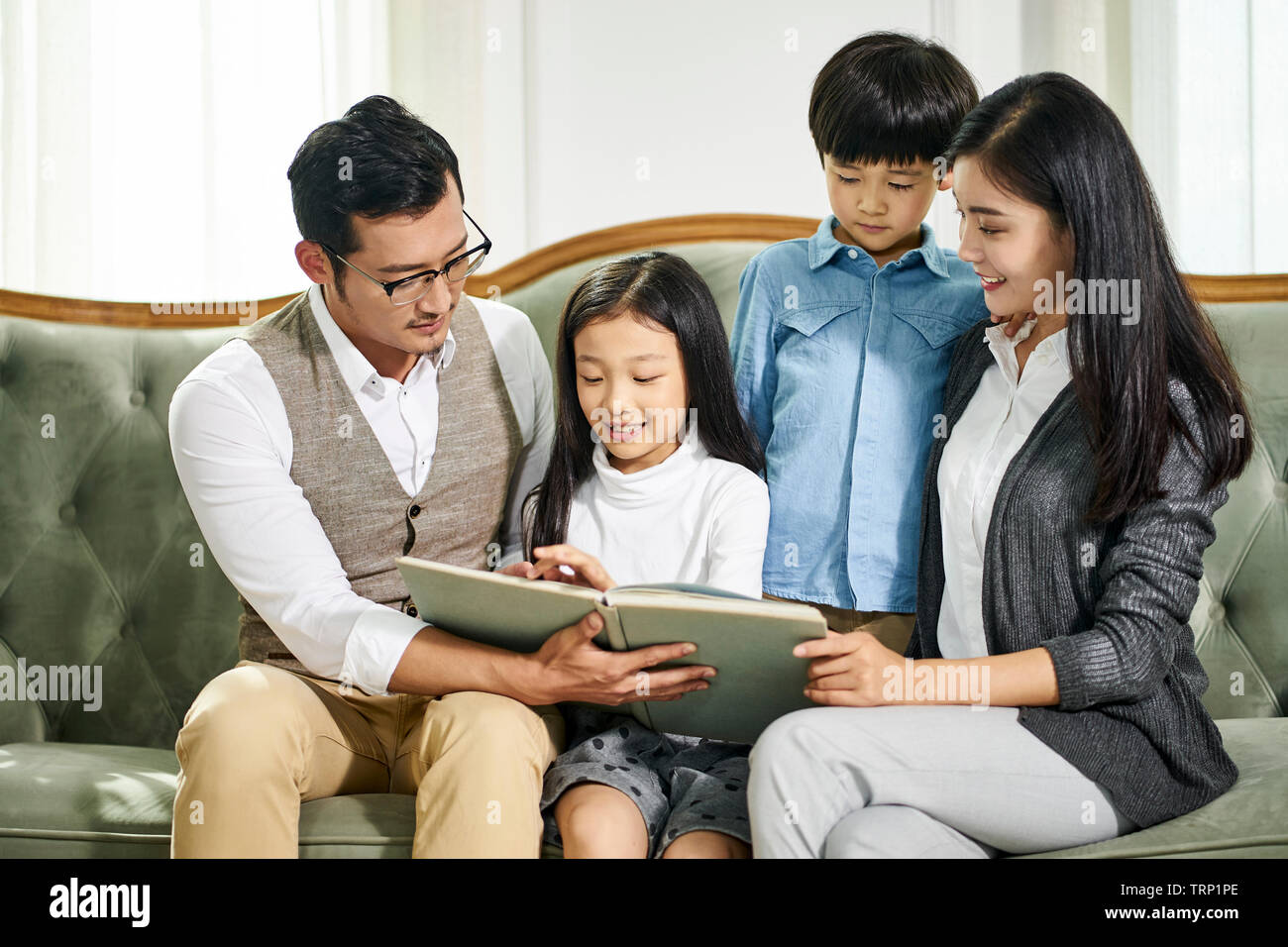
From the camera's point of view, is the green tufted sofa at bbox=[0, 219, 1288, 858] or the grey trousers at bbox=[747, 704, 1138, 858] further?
the green tufted sofa at bbox=[0, 219, 1288, 858]

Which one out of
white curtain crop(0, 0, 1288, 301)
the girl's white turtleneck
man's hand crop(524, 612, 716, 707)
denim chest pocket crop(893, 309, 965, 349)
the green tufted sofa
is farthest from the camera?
white curtain crop(0, 0, 1288, 301)

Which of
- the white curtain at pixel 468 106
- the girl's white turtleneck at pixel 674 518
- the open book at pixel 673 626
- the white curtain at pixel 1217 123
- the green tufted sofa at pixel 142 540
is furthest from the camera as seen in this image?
the white curtain at pixel 468 106

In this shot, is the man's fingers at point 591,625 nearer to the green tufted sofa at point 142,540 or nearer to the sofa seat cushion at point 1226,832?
the sofa seat cushion at point 1226,832

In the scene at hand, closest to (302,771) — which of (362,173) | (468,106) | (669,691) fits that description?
(669,691)

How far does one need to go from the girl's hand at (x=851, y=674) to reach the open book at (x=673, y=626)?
2 centimetres

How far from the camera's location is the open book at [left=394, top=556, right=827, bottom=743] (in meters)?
1.17

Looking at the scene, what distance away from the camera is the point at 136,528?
1.97m

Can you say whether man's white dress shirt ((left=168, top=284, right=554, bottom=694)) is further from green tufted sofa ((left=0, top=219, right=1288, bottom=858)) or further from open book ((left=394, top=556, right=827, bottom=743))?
green tufted sofa ((left=0, top=219, right=1288, bottom=858))

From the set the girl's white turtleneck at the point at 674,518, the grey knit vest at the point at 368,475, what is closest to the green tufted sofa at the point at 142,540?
the grey knit vest at the point at 368,475

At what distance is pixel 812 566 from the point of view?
1.63 meters

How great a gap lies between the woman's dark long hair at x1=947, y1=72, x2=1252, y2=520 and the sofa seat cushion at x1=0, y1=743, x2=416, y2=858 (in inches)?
36.8

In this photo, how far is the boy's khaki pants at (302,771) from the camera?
1262 millimetres

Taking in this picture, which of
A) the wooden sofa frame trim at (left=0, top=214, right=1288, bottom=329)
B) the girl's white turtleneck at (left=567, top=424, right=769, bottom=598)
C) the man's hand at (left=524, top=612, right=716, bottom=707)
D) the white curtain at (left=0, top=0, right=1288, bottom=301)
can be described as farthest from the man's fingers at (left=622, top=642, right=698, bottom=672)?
the white curtain at (left=0, top=0, right=1288, bottom=301)

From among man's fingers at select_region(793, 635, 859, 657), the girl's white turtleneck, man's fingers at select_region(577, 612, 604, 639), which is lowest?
man's fingers at select_region(793, 635, 859, 657)
